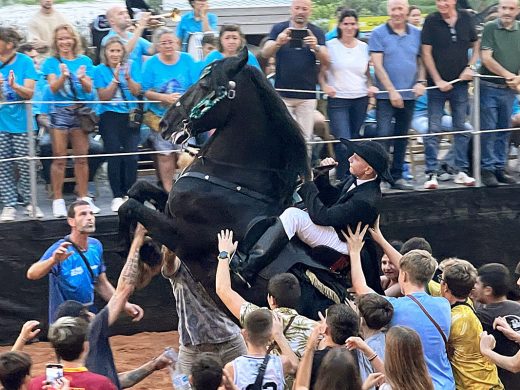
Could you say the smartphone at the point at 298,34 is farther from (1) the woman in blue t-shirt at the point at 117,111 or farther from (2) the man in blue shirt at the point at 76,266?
(2) the man in blue shirt at the point at 76,266

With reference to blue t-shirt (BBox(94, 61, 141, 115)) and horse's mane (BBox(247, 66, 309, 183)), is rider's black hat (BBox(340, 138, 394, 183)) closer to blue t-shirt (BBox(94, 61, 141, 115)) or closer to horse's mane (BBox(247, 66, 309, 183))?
horse's mane (BBox(247, 66, 309, 183))

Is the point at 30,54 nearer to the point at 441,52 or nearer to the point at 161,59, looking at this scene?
the point at 161,59

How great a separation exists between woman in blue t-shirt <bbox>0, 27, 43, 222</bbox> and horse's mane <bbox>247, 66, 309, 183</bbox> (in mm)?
3189

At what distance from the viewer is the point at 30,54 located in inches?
458

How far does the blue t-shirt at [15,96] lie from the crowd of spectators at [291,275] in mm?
12

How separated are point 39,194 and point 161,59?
5.61 ft

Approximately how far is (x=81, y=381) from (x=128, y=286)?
1332mm

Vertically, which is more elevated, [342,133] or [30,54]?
[30,54]

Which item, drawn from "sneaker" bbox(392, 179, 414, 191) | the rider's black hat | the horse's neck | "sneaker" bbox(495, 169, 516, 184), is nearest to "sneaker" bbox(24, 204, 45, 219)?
the horse's neck

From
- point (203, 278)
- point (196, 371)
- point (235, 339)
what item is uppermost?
point (196, 371)

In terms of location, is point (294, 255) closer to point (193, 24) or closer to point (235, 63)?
point (235, 63)

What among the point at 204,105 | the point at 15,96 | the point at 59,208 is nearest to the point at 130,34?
the point at 15,96

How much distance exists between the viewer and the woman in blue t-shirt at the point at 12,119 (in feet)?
34.0

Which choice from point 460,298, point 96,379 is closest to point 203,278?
point 460,298
